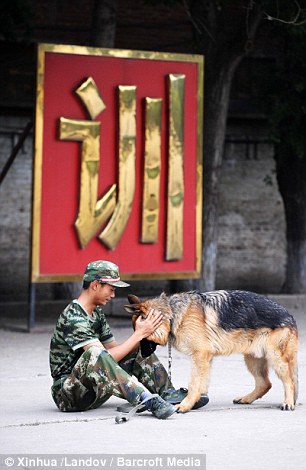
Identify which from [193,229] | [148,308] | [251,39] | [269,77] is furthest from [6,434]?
[269,77]

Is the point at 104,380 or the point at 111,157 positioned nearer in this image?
the point at 104,380

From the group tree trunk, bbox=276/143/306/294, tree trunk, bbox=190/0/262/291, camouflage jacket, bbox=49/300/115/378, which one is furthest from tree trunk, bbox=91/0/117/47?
camouflage jacket, bbox=49/300/115/378

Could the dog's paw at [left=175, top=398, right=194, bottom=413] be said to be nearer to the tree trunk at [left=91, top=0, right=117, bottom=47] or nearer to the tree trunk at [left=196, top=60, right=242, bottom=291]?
the tree trunk at [left=196, top=60, right=242, bottom=291]

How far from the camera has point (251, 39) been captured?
19156 millimetres

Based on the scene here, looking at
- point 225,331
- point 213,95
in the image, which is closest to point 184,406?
point 225,331

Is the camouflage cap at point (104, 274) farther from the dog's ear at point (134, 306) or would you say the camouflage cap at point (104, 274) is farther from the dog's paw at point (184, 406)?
the dog's paw at point (184, 406)

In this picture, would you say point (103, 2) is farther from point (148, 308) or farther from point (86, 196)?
point (148, 308)

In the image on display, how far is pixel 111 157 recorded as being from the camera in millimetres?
16609

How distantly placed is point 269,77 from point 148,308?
42.7 feet

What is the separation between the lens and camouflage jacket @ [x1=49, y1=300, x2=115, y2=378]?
31.1 feet

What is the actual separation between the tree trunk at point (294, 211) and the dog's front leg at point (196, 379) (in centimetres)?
1271

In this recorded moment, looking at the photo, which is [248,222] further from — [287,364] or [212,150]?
[287,364]

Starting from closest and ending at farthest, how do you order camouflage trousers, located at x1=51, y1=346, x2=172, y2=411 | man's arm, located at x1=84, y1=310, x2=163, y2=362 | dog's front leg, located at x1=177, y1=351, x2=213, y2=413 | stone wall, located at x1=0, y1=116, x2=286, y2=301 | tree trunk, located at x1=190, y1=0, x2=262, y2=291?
camouflage trousers, located at x1=51, y1=346, x2=172, y2=411 < man's arm, located at x1=84, y1=310, x2=163, y2=362 < dog's front leg, located at x1=177, y1=351, x2=213, y2=413 < tree trunk, located at x1=190, y1=0, x2=262, y2=291 < stone wall, located at x1=0, y1=116, x2=286, y2=301

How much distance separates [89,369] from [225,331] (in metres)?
1.22
